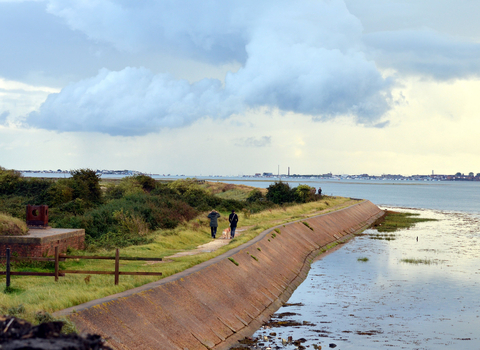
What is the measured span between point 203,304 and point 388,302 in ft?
27.5

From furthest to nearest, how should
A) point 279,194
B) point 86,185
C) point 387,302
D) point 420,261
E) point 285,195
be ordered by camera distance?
point 285,195 → point 279,194 → point 86,185 → point 420,261 → point 387,302

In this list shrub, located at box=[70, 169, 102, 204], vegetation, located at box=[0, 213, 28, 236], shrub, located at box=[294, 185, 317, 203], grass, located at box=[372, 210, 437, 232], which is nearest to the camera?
vegetation, located at box=[0, 213, 28, 236]

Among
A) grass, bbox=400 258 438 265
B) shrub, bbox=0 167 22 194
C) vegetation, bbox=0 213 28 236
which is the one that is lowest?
grass, bbox=400 258 438 265

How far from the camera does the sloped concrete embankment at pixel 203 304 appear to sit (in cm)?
1070

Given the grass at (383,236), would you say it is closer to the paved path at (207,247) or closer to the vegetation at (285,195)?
the paved path at (207,247)

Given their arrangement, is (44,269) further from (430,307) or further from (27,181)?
(27,181)

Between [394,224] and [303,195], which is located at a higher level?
[303,195]

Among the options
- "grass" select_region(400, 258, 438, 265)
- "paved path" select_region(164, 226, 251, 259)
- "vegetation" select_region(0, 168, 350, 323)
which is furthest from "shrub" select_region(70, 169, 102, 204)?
"grass" select_region(400, 258, 438, 265)

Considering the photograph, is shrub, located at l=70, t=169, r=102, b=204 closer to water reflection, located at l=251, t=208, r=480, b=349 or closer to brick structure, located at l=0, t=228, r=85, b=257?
water reflection, located at l=251, t=208, r=480, b=349

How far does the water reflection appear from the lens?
584 inches

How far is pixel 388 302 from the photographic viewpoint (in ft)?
63.6

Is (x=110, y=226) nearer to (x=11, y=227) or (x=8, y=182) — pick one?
(x=11, y=227)

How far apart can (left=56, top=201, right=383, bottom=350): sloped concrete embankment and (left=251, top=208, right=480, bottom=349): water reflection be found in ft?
3.14

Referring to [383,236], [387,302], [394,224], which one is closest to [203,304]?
[387,302]
